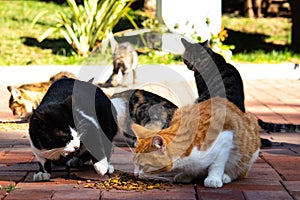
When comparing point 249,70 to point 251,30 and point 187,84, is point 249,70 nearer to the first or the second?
point 187,84

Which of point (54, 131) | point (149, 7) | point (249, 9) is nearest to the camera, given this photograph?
point (54, 131)

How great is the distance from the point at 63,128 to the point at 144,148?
57 cm

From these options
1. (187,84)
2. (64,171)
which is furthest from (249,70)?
(64,171)

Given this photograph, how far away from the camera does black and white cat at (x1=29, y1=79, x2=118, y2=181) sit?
14.3 ft

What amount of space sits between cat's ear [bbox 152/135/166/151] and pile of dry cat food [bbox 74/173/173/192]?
288 millimetres

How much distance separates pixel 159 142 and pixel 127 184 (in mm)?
421

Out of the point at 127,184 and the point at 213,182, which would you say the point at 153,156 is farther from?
the point at 213,182

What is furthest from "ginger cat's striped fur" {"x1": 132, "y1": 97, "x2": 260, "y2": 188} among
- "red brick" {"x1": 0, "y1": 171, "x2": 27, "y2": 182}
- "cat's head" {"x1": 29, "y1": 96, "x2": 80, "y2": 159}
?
"red brick" {"x1": 0, "y1": 171, "x2": 27, "y2": 182}

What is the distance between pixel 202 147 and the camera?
4254 mm

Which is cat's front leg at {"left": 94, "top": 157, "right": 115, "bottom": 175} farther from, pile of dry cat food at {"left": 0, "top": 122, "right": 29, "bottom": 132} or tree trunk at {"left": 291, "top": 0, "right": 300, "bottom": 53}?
tree trunk at {"left": 291, "top": 0, "right": 300, "bottom": 53}

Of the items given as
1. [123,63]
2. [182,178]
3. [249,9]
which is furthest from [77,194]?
[249,9]

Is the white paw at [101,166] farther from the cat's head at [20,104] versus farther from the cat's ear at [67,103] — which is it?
the cat's head at [20,104]

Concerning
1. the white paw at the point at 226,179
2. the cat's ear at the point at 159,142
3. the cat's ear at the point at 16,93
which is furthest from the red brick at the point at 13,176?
the cat's ear at the point at 16,93

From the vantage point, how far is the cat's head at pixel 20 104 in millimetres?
7582
